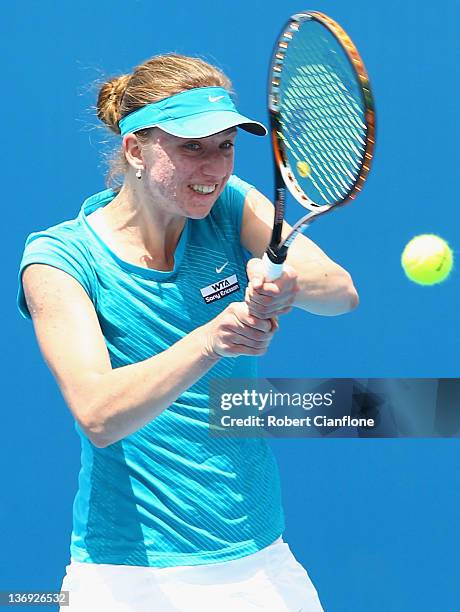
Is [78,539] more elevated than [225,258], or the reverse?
[225,258]

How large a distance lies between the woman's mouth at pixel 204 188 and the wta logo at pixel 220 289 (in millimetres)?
175

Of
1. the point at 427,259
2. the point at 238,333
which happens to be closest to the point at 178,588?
the point at 238,333

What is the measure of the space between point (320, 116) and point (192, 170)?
20cm

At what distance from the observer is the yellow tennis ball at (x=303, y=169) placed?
169 cm

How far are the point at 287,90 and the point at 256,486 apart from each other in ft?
2.01

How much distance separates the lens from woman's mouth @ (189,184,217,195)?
1699 mm

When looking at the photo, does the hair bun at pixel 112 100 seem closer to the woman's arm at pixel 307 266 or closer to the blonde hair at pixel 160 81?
the blonde hair at pixel 160 81

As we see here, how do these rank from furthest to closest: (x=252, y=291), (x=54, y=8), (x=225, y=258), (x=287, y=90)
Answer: (x=54, y=8) → (x=225, y=258) → (x=287, y=90) → (x=252, y=291)

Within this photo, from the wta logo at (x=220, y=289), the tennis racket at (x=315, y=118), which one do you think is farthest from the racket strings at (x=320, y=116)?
the wta logo at (x=220, y=289)

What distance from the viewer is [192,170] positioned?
1.69 meters

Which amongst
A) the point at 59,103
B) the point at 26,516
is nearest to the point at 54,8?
the point at 59,103

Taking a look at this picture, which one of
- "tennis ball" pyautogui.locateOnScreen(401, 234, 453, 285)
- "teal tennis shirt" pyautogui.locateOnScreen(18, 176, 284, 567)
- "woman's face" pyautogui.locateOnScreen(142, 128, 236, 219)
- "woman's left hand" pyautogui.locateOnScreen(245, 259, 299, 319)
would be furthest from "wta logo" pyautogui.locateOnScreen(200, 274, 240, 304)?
"tennis ball" pyautogui.locateOnScreen(401, 234, 453, 285)

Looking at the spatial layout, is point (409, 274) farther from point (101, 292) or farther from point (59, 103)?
point (101, 292)

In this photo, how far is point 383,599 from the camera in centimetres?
284
